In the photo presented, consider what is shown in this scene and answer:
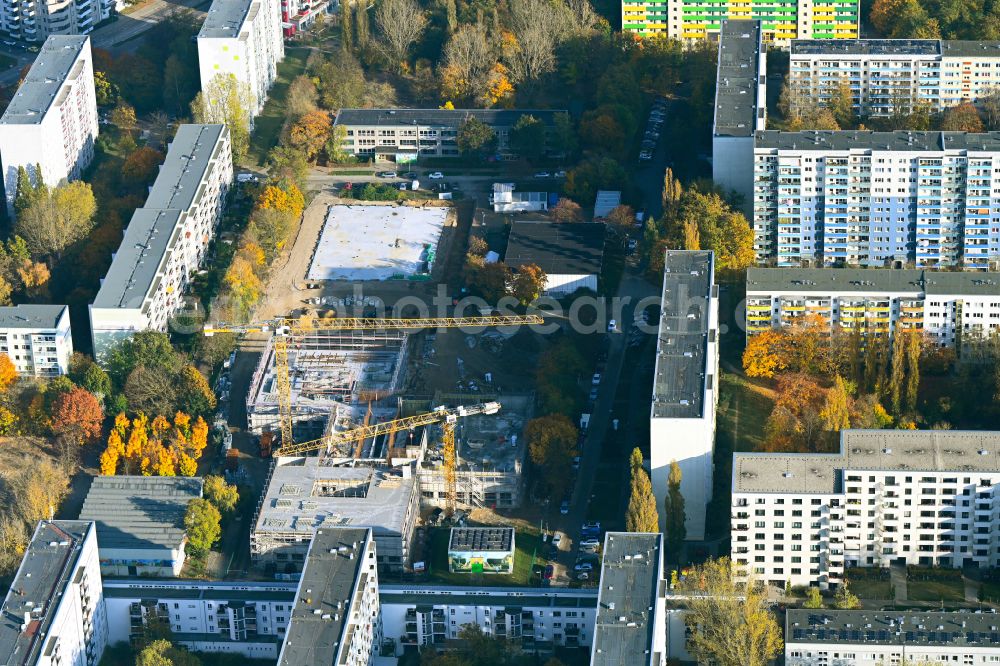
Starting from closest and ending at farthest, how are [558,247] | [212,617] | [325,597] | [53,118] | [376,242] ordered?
[325,597], [212,617], [558,247], [376,242], [53,118]

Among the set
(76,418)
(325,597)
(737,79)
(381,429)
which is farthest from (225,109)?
(325,597)

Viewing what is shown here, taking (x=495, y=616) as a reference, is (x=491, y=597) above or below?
above

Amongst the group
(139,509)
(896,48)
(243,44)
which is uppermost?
(896,48)

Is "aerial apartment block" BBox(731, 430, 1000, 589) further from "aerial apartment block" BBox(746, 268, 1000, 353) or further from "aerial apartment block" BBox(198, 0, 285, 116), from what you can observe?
"aerial apartment block" BBox(198, 0, 285, 116)

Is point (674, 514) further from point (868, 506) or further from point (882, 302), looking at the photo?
point (882, 302)

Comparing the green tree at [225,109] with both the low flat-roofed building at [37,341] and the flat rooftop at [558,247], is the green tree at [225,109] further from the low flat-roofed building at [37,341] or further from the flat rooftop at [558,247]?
the low flat-roofed building at [37,341]

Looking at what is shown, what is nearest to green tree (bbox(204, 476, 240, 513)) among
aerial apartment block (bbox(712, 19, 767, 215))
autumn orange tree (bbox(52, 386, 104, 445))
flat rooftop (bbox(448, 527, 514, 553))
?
autumn orange tree (bbox(52, 386, 104, 445))

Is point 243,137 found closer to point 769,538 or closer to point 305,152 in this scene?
point 305,152
